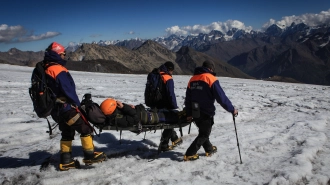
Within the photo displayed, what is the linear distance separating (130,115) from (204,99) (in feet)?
6.85

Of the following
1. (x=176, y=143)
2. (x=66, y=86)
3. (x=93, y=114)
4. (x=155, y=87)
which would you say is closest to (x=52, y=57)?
(x=66, y=86)

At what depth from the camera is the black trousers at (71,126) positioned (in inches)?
228

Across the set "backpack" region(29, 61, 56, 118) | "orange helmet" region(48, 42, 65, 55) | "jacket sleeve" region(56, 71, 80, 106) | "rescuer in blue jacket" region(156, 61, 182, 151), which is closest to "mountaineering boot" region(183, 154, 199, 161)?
"rescuer in blue jacket" region(156, 61, 182, 151)

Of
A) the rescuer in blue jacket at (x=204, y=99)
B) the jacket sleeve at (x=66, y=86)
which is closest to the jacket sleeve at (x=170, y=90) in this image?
the rescuer in blue jacket at (x=204, y=99)

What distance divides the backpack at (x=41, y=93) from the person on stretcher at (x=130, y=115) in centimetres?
126

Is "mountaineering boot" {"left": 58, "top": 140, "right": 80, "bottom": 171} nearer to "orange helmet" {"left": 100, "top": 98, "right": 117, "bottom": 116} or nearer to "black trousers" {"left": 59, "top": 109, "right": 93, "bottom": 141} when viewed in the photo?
"black trousers" {"left": 59, "top": 109, "right": 93, "bottom": 141}

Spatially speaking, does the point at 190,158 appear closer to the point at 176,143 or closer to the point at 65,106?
the point at 176,143

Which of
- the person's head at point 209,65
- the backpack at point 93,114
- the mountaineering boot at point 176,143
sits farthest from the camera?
the mountaineering boot at point 176,143

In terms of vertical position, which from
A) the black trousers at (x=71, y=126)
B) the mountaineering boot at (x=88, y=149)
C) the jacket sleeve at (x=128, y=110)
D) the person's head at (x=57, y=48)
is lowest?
the mountaineering boot at (x=88, y=149)

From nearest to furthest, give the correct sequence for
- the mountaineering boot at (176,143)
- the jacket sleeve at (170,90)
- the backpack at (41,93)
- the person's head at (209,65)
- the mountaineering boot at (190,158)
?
1. the backpack at (41,93)
2. the person's head at (209,65)
3. the mountaineering boot at (190,158)
4. the jacket sleeve at (170,90)
5. the mountaineering boot at (176,143)

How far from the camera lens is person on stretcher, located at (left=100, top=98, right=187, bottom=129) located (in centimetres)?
622

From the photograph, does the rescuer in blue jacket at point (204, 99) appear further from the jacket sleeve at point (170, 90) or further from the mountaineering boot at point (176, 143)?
the mountaineering boot at point (176, 143)

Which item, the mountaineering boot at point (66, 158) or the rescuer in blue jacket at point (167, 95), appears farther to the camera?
the rescuer in blue jacket at point (167, 95)

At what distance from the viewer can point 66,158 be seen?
6.10 metres
